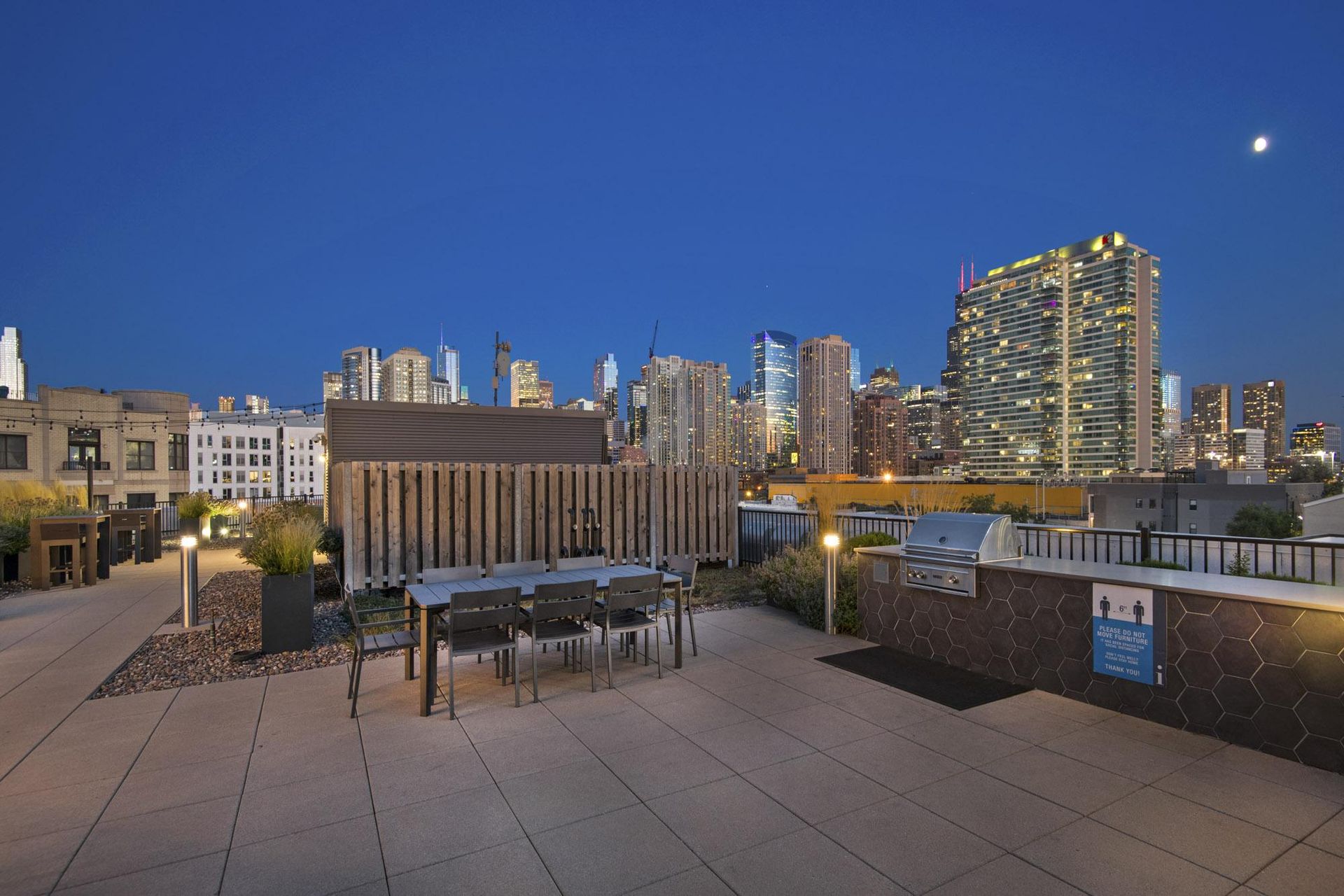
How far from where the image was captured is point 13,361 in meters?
123

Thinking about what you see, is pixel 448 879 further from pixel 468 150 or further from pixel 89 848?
pixel 468 150

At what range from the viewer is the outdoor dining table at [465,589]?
4.75 meters

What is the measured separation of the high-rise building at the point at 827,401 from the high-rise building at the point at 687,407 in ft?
70.4

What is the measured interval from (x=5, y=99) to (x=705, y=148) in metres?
109

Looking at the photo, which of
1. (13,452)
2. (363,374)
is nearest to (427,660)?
(13,452)

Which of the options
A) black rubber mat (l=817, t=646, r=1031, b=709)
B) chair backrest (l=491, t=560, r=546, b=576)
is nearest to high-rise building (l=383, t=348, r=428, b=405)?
chair backrest (l=491, t=560, r=546, b=576)

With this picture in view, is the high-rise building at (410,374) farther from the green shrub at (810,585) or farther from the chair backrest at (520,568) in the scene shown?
the chair backrest at (520,568)

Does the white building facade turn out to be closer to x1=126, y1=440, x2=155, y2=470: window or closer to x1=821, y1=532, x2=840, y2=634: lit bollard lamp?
x1=126, y1=440, x2=155, y2=470: window

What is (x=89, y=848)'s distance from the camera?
2980mm

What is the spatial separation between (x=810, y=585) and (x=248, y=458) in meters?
86.6

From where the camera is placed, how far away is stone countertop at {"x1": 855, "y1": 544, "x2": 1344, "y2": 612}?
3.86 meters

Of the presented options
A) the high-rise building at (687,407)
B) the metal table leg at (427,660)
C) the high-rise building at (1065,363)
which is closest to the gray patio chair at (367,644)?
the metal table leg at (427,660)

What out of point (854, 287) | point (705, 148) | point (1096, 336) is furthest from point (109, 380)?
point (854, 287)

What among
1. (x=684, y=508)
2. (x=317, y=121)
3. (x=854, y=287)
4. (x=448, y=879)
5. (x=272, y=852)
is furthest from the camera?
(x=854, y=287)
